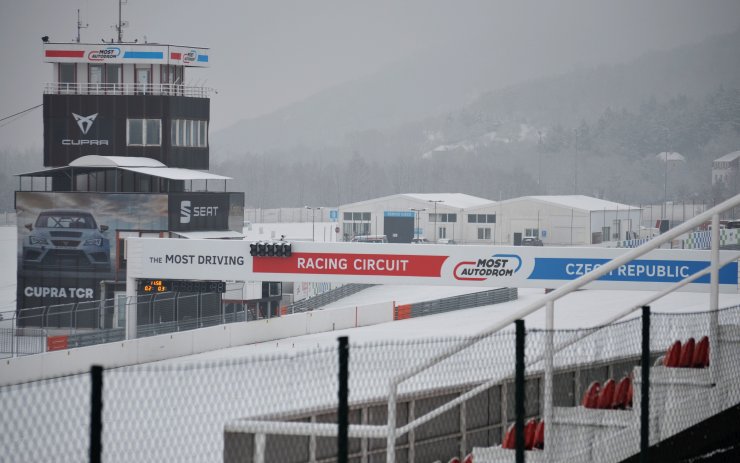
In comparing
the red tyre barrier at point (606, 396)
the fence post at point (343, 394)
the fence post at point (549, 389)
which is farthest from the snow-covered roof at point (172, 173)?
the fence post at point (343, 394)

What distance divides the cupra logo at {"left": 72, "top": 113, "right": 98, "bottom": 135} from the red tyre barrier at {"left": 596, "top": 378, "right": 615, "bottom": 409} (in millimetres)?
38033

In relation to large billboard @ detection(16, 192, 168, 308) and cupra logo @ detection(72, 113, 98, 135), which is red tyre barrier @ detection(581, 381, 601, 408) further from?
cupra logo @ detection(72, 113, 98, 135)

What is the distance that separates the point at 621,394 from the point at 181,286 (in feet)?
88.6

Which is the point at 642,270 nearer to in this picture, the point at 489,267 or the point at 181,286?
the point at 489,267

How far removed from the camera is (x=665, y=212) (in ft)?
422

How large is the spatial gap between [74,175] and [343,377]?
1561 inches

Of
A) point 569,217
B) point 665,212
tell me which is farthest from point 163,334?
point 665,212

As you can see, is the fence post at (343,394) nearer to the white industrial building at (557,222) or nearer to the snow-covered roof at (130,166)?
the snow-covered roof at (130,166)

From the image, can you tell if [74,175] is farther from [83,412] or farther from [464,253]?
[83,412]

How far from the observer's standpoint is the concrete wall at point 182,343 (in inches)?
1012

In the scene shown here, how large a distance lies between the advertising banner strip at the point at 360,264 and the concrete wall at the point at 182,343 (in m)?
1.53

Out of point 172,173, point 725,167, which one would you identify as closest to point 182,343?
point 172,173

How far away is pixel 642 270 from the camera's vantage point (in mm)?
33875

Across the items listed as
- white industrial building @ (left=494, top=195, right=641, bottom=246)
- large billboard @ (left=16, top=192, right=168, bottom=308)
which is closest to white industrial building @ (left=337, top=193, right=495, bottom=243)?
white industrial building @ (left=494, top=195, right=641, bottom=246)
